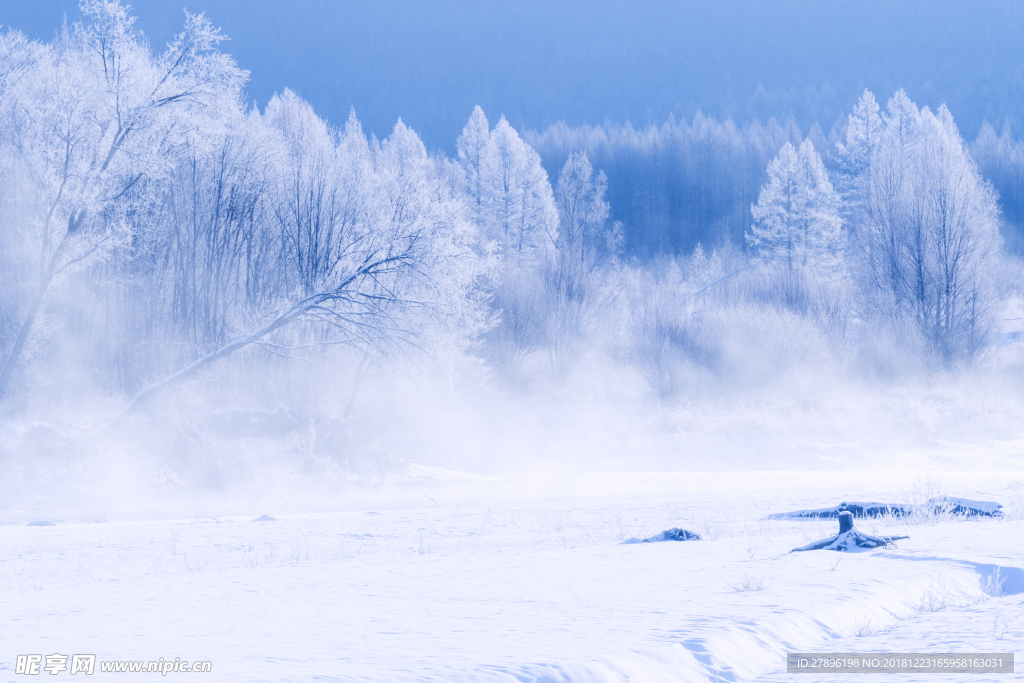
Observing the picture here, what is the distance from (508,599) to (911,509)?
26.3 feet

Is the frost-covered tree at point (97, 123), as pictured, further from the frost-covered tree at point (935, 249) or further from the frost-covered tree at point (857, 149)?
the frost-covered tree at point (857, 149)

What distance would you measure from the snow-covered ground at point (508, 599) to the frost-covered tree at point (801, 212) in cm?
4543

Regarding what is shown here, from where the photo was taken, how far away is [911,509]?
43.0ft

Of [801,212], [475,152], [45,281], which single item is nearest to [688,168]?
[801,212]

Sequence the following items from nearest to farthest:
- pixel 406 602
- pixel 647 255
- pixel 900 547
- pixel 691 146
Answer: pixel 406 602, pixel 900 547, pixel 647 255, pixel 691 146

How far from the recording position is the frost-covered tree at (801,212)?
57031 mm

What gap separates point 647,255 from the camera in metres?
76.4

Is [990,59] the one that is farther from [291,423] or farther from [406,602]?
[406,602]

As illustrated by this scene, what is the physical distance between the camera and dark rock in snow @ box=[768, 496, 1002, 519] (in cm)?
1292

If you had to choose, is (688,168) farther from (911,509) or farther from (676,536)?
(676,536)

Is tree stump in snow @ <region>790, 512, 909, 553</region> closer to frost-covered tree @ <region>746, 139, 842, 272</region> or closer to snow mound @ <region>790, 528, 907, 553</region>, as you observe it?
snow mound @ <region>790, 528, 907, 553</region>

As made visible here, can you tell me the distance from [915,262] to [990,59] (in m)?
89.4

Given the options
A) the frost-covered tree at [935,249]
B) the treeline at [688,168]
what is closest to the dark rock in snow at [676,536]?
the frost-covered tree at [935,249]

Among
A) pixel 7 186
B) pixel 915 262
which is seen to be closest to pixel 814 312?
pixel 915 262
